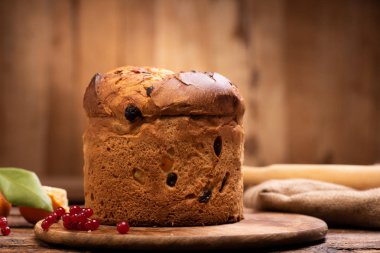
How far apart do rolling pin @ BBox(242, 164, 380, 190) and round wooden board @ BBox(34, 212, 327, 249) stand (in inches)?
18.1

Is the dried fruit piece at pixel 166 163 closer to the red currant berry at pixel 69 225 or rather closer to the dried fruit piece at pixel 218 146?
the dried fruit piece at pixel 218 146

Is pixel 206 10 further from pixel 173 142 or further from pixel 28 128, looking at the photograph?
pixel 173 142

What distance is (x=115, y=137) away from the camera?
Answer: 57.4 inches

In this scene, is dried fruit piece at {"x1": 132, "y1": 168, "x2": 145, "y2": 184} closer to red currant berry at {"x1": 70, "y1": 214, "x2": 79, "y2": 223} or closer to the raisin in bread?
the raisin in bread

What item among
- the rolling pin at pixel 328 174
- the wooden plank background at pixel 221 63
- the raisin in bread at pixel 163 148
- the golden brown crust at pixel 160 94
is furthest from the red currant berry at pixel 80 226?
the wooden plank background at pixel 221 63

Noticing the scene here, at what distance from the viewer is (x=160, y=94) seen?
4.63 ft

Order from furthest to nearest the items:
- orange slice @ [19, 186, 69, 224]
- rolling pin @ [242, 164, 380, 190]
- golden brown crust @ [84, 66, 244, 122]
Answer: rolling pin @ [242, 164, 380, 190] → orange slice @ [19, 186, 69, 224] → golden brown crust @ [84, 66, 244, 122]

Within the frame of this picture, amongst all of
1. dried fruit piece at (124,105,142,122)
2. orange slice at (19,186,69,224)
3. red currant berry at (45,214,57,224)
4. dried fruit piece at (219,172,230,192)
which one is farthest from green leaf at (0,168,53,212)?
dried fruit piece at (219,172,230,192)

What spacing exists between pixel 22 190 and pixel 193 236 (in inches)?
18.9

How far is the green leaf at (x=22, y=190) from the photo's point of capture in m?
1.49

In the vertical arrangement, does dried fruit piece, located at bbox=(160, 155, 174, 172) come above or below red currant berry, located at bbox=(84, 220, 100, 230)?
above

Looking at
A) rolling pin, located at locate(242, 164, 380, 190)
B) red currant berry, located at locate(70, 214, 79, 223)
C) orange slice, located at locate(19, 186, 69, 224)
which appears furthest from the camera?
rolling pin, located at locate(242, 164, 380, 190)

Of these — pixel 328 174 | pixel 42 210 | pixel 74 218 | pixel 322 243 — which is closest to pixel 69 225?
pixel 74 218

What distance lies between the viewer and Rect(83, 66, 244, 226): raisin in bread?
1414 millimetres
